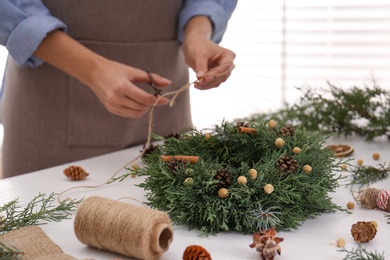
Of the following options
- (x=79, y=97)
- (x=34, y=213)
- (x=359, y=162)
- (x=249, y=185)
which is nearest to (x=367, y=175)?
(x=359, y=162)

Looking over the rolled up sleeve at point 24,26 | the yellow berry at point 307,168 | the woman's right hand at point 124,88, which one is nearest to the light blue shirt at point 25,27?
the rolled up sleeve at point 24,26

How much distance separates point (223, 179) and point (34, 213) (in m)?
0.28

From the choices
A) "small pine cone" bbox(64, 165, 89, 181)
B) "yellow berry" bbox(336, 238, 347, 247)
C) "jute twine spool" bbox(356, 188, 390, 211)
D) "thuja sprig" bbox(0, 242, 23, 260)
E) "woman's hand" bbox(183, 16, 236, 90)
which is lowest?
"thuja sprig" bbox(0, 242, 23, 260)

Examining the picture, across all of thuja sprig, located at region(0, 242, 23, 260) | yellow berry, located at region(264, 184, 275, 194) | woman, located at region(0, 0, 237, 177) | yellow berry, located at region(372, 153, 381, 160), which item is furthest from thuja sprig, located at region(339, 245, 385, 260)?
woman, located at region(0, 0, 237, 177)

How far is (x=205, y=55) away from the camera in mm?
1336

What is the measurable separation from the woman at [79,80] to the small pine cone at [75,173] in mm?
278

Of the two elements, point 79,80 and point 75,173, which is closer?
point 75,173

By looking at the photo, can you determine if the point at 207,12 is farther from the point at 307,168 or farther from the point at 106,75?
the point at 307,168

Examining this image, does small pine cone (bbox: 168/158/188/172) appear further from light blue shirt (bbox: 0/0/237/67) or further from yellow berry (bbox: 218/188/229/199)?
light blue shirt (bbox: 0/0/237/67)

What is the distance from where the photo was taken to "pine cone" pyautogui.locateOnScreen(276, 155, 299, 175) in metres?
0.92

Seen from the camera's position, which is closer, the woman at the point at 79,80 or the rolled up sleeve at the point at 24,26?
the rolled up sleeve at the point at 24,26

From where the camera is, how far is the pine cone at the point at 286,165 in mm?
919

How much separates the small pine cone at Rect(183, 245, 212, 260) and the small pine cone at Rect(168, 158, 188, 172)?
0.16 m

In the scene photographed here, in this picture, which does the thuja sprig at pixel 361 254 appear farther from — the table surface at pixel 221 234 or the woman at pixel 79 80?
the woman at pixel 79 80
